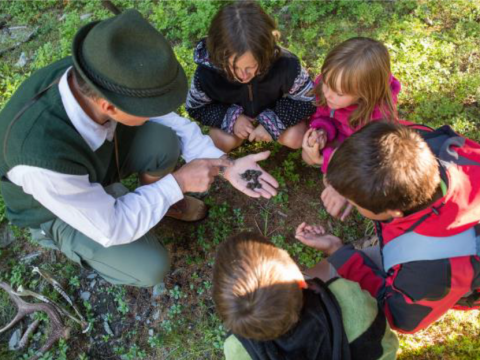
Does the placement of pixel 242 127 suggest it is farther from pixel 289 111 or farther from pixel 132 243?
pixel 132 243

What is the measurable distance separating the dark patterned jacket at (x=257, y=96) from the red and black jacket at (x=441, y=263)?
1.19m

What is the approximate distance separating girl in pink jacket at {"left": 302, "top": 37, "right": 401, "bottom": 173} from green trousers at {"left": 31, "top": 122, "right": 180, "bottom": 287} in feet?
3.94

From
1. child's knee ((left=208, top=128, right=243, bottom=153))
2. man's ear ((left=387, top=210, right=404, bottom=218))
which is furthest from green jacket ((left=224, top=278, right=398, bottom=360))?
child's knee ((left=208, top=128, right=243, bottom=153))

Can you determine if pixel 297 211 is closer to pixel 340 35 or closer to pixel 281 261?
pixel 281 261

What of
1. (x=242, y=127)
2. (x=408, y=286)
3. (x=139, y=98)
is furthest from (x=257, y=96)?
(x=408, y=286)

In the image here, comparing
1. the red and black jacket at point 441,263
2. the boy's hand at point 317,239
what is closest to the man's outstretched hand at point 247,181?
the boy's hand at point 317,239

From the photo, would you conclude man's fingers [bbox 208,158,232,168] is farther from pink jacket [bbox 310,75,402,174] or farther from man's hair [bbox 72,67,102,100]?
man's hair [bbox 72,67,102,100]

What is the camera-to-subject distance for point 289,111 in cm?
335

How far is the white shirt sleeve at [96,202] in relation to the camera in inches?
83.3

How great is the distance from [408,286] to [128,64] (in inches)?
74.1

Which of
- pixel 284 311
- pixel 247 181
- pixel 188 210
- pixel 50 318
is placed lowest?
pixel 50 318

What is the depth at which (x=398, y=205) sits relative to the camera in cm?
203

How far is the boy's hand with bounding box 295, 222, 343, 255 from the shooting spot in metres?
2.83

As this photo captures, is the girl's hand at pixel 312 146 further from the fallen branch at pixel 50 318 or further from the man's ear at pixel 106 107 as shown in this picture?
the fallen branch at pixel 50 318
